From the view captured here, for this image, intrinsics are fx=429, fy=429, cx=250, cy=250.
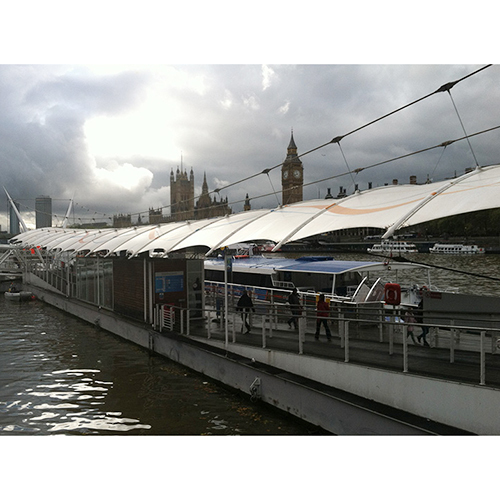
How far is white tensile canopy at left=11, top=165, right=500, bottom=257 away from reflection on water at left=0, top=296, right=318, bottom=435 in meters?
4.30

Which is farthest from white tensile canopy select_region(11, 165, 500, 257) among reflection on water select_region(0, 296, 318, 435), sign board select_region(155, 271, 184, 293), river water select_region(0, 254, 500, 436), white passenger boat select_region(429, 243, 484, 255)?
white passenger boat select_region(429, 243, 484, 255)

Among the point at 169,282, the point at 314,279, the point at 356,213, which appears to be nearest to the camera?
the point at 356,213

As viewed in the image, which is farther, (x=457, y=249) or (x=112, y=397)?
(x=457, y=249)

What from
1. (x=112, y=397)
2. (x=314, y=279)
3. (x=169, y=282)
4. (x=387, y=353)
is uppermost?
(x=169, y=282)

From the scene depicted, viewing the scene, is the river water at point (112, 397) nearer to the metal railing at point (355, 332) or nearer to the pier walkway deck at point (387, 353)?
the metal railing at point (355, 332)

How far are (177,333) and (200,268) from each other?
3.32m

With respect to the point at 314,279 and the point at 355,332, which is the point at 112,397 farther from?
the point at 314,279

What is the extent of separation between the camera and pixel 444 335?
11086 millimetres

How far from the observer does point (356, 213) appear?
11234 millimetres

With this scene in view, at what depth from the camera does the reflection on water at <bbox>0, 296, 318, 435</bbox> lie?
33.1 feet

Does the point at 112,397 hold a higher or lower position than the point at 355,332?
lower

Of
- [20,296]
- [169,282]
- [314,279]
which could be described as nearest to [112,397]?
[169,282]

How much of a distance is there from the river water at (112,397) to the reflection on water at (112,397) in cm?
2
